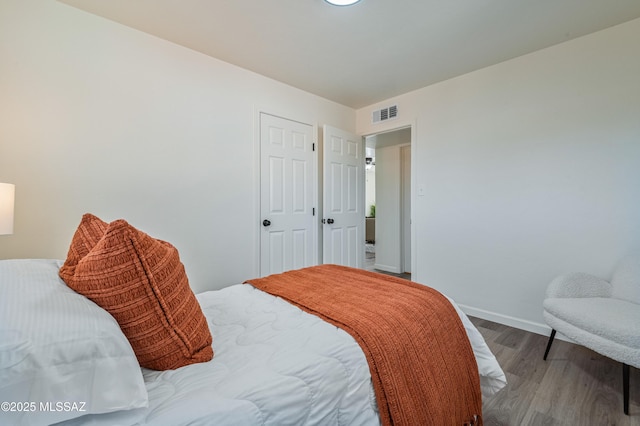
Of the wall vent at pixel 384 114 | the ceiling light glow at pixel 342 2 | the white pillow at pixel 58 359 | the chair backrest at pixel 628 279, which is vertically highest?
the ceiling light glow at pixel 342 2

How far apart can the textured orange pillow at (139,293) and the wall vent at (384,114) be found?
10.8 ft

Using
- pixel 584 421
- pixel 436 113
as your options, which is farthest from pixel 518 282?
pixel 436 113

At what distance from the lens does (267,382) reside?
0.77m

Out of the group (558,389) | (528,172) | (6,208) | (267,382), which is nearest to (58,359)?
(267,382)

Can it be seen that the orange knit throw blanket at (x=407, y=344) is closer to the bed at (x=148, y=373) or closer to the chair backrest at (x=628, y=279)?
the bed at (x=148, y=373)

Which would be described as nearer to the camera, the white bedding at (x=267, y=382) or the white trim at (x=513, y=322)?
the white bedding at (x=267, y=382)

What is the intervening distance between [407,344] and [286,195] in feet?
7.49

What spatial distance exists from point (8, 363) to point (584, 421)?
2.32 metres

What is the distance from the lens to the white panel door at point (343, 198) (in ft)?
11.2

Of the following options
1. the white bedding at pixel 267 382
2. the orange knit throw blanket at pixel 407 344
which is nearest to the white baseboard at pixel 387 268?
the orange knit throw blanket at pixel 407 344

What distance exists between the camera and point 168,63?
2363 mm

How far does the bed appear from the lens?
1.80ft

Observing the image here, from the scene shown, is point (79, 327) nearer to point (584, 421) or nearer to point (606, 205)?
point (584, 421)

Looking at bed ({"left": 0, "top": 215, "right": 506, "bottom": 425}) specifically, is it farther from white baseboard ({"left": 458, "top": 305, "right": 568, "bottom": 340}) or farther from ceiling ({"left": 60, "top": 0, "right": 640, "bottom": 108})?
white baseboard ({"left": 458, "top": 305, "right": 568, "bottom": 340})
